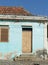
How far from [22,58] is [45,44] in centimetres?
248

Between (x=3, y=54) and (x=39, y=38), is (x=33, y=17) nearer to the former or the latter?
(x=39, y=38)

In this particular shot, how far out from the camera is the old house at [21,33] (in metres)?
20.1

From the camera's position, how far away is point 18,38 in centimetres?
2027

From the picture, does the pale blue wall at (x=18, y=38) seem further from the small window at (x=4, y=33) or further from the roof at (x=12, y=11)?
the roof at (x=12, y=11)

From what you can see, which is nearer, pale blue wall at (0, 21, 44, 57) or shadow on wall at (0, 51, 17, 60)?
shadow on wall at (0, 51, 17, 60)

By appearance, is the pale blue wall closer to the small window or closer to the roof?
the small window

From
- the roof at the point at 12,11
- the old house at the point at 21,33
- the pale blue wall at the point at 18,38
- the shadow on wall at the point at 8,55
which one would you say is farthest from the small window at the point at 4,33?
the roof at the point at 12,11

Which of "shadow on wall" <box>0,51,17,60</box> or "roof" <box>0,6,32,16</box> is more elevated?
"roof" <box>0,6,32,16</box>

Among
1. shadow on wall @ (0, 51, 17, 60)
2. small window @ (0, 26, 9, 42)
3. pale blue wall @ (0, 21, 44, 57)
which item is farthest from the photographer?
small window @ (0, 26, 9, 42)

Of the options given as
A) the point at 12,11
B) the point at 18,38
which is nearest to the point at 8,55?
the point at 18,38

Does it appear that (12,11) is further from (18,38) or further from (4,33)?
(18,38)

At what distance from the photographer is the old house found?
65.8 feet

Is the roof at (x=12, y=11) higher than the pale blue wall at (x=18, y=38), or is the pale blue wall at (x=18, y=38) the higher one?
the roof at (x=12, y=11)

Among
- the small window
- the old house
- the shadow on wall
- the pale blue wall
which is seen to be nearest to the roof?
the old house
